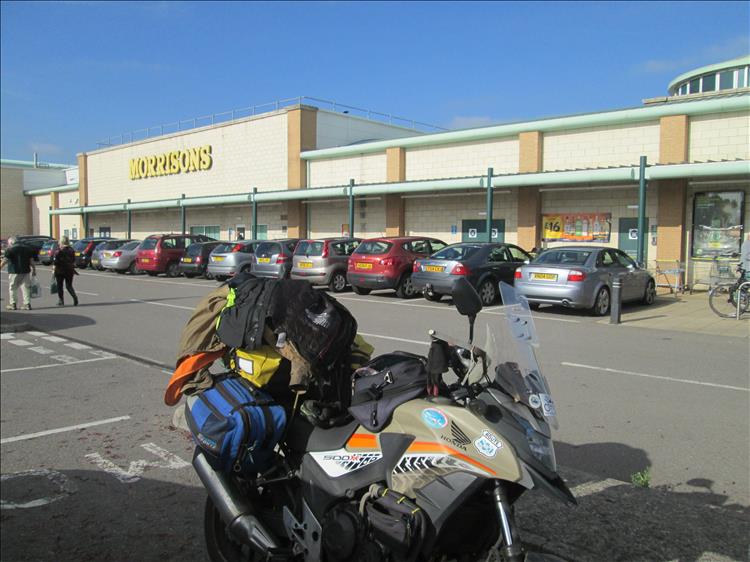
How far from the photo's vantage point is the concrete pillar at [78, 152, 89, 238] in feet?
161

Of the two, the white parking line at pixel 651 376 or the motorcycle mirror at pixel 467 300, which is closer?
the motorcycle mirror at pixel 467 300

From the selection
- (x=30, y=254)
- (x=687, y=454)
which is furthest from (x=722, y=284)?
(x=30, y=254)

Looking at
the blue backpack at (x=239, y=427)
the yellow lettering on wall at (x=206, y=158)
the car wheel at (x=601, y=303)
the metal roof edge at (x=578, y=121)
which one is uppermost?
the yellow lettering on wall at (x=206, y=158)

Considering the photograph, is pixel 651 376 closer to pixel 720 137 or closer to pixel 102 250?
pixel 720 137

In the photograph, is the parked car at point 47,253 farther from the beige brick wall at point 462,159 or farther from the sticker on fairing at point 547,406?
the sticker on fairing at point 547,406

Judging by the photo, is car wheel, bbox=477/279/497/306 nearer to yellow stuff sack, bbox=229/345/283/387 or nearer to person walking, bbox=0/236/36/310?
person walking, bbox=0/236/36/310

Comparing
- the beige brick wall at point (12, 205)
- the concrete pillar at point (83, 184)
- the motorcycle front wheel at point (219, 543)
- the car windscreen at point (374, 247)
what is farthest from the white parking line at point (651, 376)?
the beige brick wall at point (12, 205)

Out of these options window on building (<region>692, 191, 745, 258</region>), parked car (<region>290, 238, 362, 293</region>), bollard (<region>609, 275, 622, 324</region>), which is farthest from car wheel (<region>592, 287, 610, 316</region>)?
parked car (<region>290, 238, 362, 293</region>)

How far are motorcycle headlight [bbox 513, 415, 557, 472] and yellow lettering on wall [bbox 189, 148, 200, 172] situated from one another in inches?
1455

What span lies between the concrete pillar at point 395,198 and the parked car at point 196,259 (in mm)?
7138

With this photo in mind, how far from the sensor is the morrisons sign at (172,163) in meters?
36.4

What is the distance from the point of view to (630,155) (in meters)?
20.0

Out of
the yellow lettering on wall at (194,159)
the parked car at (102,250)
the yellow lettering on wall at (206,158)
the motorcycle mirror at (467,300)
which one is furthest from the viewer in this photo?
the yellow lettering on wall at (194,159)

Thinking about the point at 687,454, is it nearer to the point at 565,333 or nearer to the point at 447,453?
the point at 447,453
